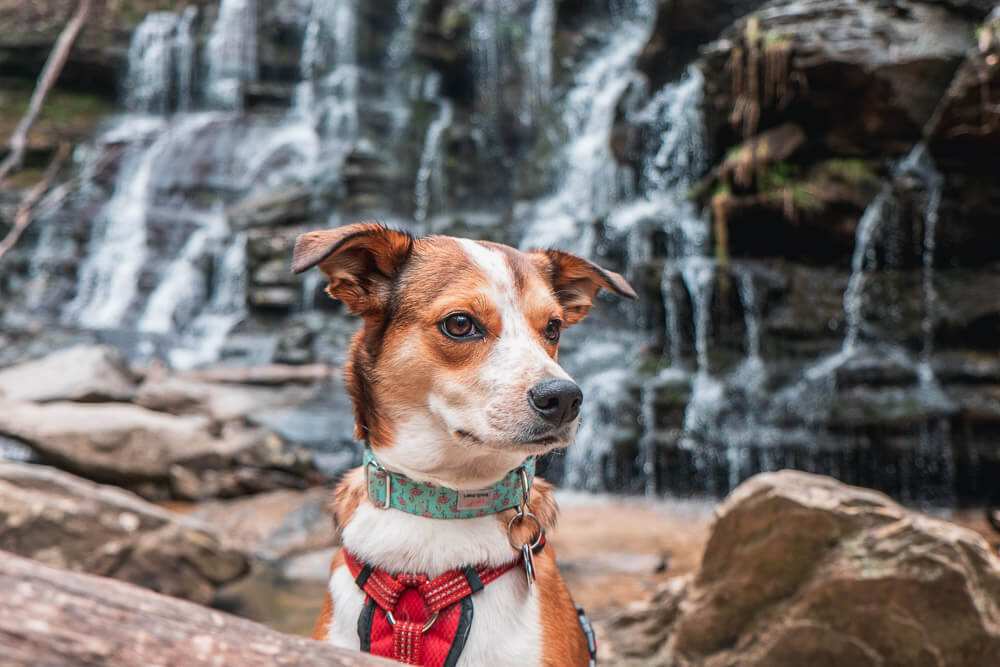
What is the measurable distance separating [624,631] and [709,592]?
2.17ft

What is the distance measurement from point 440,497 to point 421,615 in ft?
1.06

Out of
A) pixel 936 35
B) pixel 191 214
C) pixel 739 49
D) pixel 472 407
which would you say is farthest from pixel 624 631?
pixel 191 214

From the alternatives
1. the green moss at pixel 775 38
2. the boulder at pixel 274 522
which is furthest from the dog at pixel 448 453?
the green moss at pixel 775 38

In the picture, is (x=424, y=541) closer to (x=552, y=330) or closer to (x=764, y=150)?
(x=552, y=330)

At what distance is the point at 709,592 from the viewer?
10.8 feet

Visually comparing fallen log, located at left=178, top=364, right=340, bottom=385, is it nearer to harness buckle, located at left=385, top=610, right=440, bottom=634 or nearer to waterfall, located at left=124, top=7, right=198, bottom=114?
harness buckle, located at left=385, top=610, right=440, bottom=634

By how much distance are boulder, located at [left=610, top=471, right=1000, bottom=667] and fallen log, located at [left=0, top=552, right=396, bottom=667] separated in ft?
8.08

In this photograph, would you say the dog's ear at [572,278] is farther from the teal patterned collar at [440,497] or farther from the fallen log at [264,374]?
the fallen log at [264,374]

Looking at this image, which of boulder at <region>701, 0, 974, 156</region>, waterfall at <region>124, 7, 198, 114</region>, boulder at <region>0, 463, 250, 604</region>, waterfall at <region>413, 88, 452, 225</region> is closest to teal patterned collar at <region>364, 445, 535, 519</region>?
boulder at <region>0, 463, 250, 604</region>

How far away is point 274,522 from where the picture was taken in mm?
6395

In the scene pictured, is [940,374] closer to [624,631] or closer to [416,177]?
[624,631]

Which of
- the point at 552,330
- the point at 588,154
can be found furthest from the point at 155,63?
the point at 552,330

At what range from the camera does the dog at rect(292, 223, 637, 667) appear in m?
1.91

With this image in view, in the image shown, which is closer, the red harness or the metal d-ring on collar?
the red harness
